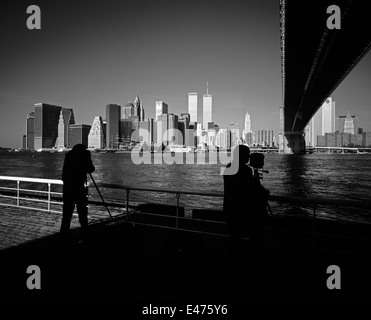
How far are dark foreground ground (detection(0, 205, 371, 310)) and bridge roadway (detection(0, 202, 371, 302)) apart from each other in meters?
0.01

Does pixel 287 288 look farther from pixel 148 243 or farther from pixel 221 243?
pixel 148 243

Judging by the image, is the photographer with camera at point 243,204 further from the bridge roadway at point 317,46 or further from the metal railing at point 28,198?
the bridge roadway at point 317,46

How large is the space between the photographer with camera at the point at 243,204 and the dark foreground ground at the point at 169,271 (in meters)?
0.28

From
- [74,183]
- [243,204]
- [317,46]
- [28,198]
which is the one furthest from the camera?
[317,46]

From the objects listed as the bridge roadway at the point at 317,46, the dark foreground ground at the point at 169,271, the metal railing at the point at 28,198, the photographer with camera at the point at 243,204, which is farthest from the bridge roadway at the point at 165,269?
the bridge roadway at the point at 317,46

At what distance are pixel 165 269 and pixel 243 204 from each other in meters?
1.58

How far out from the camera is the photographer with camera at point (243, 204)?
3365mm

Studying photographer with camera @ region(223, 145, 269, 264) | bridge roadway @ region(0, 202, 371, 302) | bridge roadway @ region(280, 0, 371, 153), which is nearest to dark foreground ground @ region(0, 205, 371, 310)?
bridge roadway @ region(0, 202, 371, 302)

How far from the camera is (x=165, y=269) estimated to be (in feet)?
12.9

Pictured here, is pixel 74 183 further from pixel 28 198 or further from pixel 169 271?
pixel 28 198

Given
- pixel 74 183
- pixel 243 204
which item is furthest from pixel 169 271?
pixel 74 183
